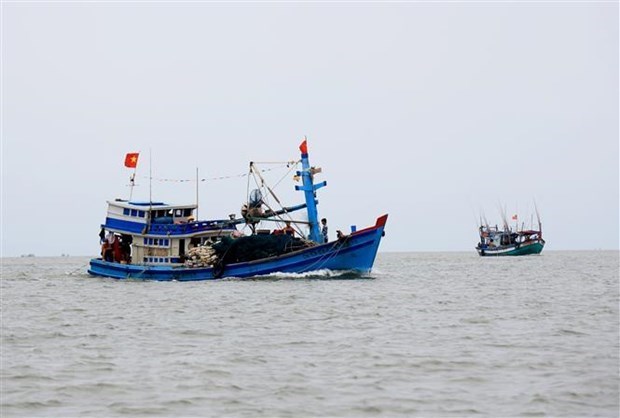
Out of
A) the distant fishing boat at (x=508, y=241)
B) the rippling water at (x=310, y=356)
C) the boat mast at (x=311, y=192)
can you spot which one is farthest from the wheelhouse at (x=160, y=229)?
the distant fishing boat at (x=508, y=241)

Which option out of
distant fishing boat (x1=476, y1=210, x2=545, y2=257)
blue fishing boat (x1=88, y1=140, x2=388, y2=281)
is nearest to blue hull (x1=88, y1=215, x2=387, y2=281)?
blue fishing boat (x1=88, y1=140, x2=388, y2=281)

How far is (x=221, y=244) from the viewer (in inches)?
1877

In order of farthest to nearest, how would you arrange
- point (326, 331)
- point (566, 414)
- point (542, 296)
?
1. point (542, 296)
2. point (326, 331)
3. point (566, 414)

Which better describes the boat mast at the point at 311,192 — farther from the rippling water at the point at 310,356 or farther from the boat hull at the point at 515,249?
the boat hull at the point at 515,249

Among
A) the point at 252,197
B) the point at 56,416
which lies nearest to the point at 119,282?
the point at 252,197

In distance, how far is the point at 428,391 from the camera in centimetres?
1816

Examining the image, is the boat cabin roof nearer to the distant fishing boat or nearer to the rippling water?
the rippling water

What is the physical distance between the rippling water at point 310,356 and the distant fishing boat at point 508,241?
289 ft

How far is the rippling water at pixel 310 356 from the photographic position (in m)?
17.2

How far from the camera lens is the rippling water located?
679 inches

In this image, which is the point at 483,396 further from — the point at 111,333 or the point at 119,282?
the point at 119,282

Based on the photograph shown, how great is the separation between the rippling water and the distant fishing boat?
88174 mm

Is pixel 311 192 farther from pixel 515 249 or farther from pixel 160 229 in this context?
pixel 515 249

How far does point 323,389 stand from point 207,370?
3.31 m
